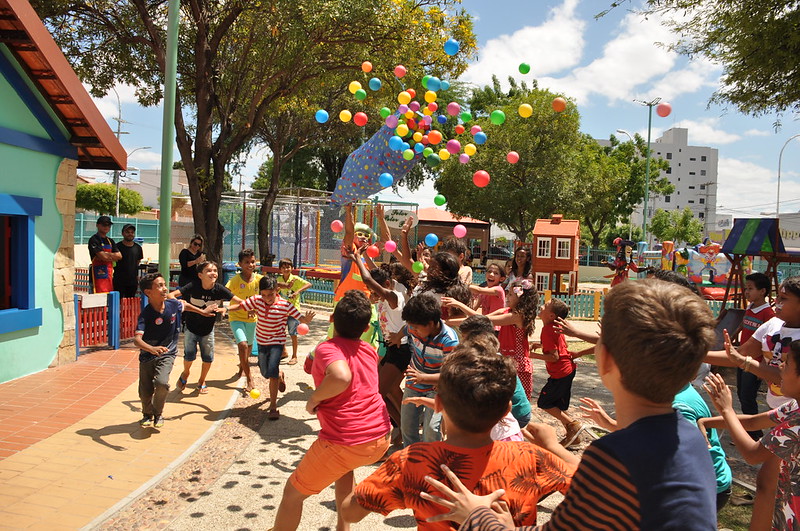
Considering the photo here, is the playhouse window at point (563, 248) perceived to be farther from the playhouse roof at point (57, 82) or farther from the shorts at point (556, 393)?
the shorts at point (556, 393)

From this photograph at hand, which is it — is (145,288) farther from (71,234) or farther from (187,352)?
(71,234)

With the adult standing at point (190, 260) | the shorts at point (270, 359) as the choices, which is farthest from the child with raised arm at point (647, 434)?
the adult standing at point (190, 260)

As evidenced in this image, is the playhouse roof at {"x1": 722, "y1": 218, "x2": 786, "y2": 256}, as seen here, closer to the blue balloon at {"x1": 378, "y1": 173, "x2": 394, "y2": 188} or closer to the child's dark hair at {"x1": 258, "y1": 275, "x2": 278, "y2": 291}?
the blue balloon at {"x1": 378, "y1": 173, "x2": 394, "y2": 188}

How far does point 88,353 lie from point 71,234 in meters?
1.88

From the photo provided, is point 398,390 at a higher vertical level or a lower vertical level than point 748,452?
lower

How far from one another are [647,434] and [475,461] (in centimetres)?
79

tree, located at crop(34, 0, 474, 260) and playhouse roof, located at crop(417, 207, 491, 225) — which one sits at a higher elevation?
tree, located at crop(34, 0, 474, 260)

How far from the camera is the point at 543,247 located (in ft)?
68.8

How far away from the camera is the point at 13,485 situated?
4.58 m

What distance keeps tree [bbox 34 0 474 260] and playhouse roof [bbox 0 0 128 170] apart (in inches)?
132

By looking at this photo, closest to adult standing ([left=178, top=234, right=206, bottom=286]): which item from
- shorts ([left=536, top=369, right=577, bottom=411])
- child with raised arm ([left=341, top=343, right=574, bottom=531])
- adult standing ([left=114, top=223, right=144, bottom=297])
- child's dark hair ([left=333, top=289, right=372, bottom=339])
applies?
adult standing ([left=114, top=223, right=144, bottom=297])

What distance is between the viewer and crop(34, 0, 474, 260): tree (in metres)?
10.9

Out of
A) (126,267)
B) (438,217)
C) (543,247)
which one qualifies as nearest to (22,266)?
(126,267)

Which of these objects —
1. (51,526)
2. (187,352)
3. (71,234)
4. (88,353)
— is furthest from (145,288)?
(88,353)
